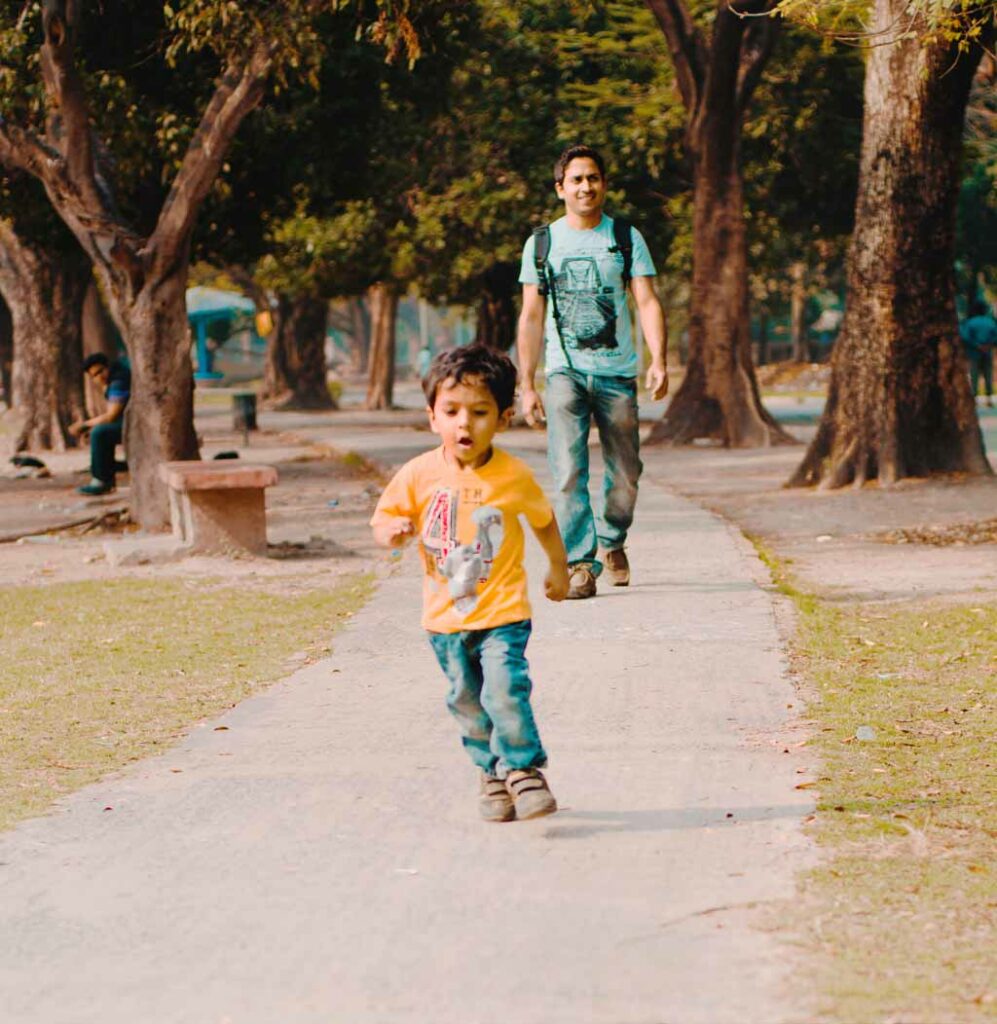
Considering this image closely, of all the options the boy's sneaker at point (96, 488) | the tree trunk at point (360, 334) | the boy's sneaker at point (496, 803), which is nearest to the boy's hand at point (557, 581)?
the boy's sneaker at point (496, 803)

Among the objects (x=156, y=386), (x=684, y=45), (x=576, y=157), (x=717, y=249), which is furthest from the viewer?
(x=717, y=249)

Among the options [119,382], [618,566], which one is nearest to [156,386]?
[119,382]

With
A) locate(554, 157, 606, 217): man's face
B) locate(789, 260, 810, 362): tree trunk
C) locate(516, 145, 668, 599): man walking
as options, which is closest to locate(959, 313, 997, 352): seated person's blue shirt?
locate(516, 145, 668, 599): man walking

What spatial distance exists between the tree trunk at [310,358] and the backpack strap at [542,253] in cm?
3339

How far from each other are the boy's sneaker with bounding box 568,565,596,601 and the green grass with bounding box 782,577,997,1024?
1.10 metres

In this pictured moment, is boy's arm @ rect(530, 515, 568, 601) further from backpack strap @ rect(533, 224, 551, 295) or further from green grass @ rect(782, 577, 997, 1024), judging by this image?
backpack strap @ rect(533, 224, 551, 295)

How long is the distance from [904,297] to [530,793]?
10.3 metres

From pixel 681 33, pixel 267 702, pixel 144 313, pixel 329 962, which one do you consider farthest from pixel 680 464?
pixel 329 962

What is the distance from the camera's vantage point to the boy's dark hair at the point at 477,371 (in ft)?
15.3

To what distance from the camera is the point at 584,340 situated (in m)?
8.07

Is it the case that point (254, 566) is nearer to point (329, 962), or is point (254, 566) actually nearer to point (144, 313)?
point (144, 313)

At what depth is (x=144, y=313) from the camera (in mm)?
13977

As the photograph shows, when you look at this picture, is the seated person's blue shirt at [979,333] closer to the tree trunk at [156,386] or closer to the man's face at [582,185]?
the tree trunk at [156,386]

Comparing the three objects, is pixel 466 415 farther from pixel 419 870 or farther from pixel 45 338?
pixel 45 338
